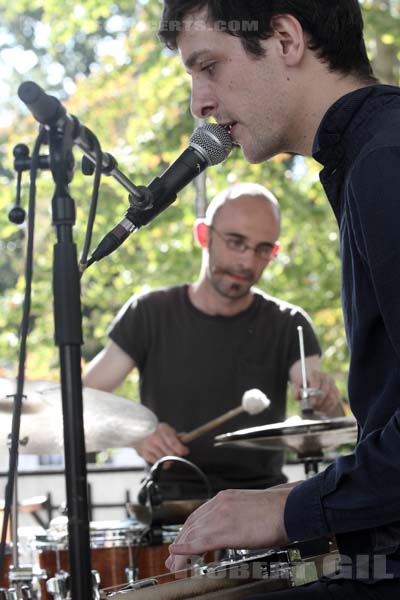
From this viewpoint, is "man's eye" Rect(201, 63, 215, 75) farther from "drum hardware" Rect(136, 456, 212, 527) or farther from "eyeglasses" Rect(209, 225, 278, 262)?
"eyeglasses" Rect(209, 225, 278, 262)

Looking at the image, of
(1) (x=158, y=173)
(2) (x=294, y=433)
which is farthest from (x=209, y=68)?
(1) (x=158, y=173)

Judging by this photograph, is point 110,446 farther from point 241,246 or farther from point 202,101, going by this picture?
point 202,101

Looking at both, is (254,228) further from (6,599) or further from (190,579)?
(190,579)

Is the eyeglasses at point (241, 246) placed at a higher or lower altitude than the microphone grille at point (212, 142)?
higher

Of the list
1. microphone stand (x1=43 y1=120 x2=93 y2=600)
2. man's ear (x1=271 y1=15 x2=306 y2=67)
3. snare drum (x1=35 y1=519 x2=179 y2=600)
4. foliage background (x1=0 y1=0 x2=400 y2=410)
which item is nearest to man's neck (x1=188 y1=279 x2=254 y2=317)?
snare drum (x1=35 y1=519 x2=179 y2=600)

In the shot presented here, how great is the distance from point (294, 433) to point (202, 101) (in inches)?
59.4

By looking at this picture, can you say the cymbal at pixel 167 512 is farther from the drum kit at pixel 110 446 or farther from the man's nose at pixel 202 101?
the man's nose at pixel 202 101

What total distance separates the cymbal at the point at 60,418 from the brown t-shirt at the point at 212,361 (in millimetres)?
956

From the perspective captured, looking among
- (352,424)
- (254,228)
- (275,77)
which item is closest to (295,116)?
(275,77)

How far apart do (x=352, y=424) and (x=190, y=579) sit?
1.61 meters

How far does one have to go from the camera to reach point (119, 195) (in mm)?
7609

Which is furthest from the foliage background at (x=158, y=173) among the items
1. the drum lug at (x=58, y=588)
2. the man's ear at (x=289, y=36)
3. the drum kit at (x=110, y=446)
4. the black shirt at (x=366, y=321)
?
the black shirt at (x=366, y=321)

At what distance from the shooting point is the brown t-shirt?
414 cm

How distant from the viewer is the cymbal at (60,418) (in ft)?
9.43
